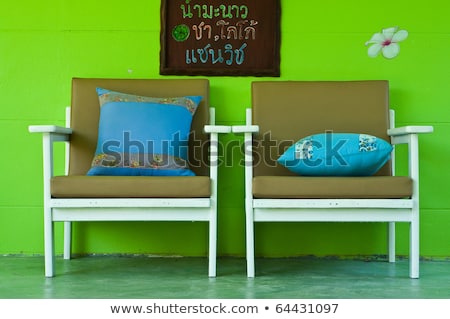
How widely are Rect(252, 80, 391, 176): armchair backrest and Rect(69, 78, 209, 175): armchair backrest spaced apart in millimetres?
251

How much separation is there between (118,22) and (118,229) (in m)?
1.02

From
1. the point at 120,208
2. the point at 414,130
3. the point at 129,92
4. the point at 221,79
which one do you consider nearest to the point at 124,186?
the point at 120,208

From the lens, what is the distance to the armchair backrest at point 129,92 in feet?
→ 10.3

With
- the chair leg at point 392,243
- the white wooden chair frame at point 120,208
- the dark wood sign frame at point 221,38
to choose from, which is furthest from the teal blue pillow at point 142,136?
the chair leg at point 392,243

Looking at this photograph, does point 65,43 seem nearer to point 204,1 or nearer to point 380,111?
point 204,1

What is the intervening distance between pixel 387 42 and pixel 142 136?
1.31 metres

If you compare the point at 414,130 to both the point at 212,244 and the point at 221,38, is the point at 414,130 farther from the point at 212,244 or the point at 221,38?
the point at 221,38

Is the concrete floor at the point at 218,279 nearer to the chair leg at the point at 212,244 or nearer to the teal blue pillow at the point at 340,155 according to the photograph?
the chair leg at the point at 212,244

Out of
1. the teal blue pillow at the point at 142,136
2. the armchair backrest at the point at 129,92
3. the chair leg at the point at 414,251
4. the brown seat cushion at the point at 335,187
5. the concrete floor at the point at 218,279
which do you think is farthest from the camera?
the armchair backrest at the point at 129,92

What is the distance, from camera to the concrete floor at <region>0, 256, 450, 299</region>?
2408mm

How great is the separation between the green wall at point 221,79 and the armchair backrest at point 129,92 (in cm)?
15
